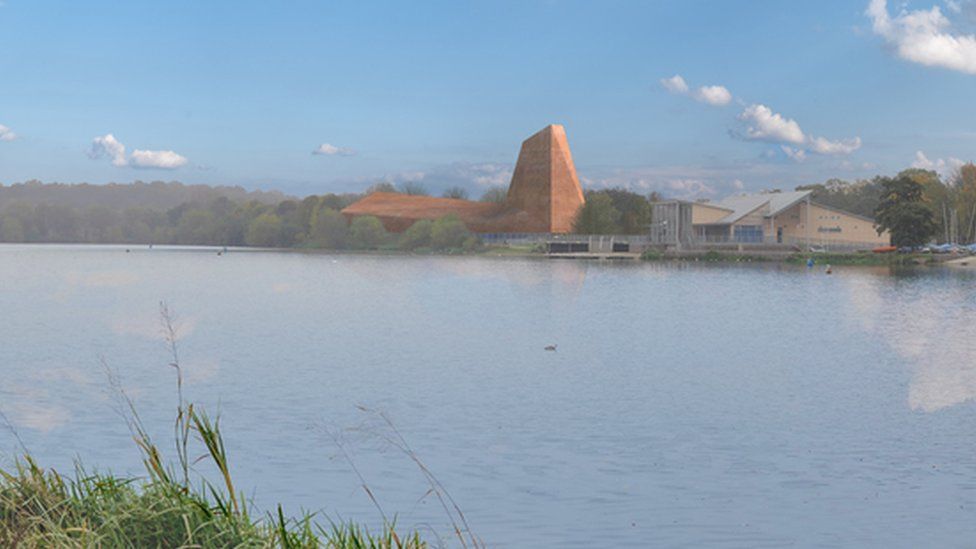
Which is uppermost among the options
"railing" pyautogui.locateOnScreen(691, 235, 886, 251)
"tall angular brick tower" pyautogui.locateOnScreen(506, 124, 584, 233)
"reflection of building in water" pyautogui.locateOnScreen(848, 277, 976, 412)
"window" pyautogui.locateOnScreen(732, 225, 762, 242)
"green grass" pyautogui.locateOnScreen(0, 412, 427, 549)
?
"tall angular brick tower" pyautogui.locateOnScreen(506, 124, 584, 233)

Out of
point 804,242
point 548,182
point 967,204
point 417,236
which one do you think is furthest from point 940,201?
point 417,236

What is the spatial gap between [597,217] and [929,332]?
108m

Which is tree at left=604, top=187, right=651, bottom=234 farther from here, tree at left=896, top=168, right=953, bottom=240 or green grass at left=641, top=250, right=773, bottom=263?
tree at left=896, top=168, right=953, bottom=240

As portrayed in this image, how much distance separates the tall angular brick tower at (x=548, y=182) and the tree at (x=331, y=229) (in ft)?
103

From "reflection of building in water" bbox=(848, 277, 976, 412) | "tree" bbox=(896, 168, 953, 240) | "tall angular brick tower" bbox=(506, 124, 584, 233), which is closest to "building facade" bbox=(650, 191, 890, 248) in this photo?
"tree" bbox=(896, 168, 953, 240)

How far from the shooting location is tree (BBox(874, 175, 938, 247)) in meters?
96.8

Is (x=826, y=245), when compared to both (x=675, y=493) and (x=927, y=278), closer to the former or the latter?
(x=927, y=278)

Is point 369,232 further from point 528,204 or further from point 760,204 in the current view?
point 760,204

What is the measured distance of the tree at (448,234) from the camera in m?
169

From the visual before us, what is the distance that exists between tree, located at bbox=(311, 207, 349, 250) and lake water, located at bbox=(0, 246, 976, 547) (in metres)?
140

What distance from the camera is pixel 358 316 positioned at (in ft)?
155


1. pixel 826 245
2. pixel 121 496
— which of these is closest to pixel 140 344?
pixel 121 496

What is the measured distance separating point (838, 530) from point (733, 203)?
11986 centimetres

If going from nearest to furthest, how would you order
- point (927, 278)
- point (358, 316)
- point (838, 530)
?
1. point (838, 530)
2. point (358, 316)
3. point (927, 278)
